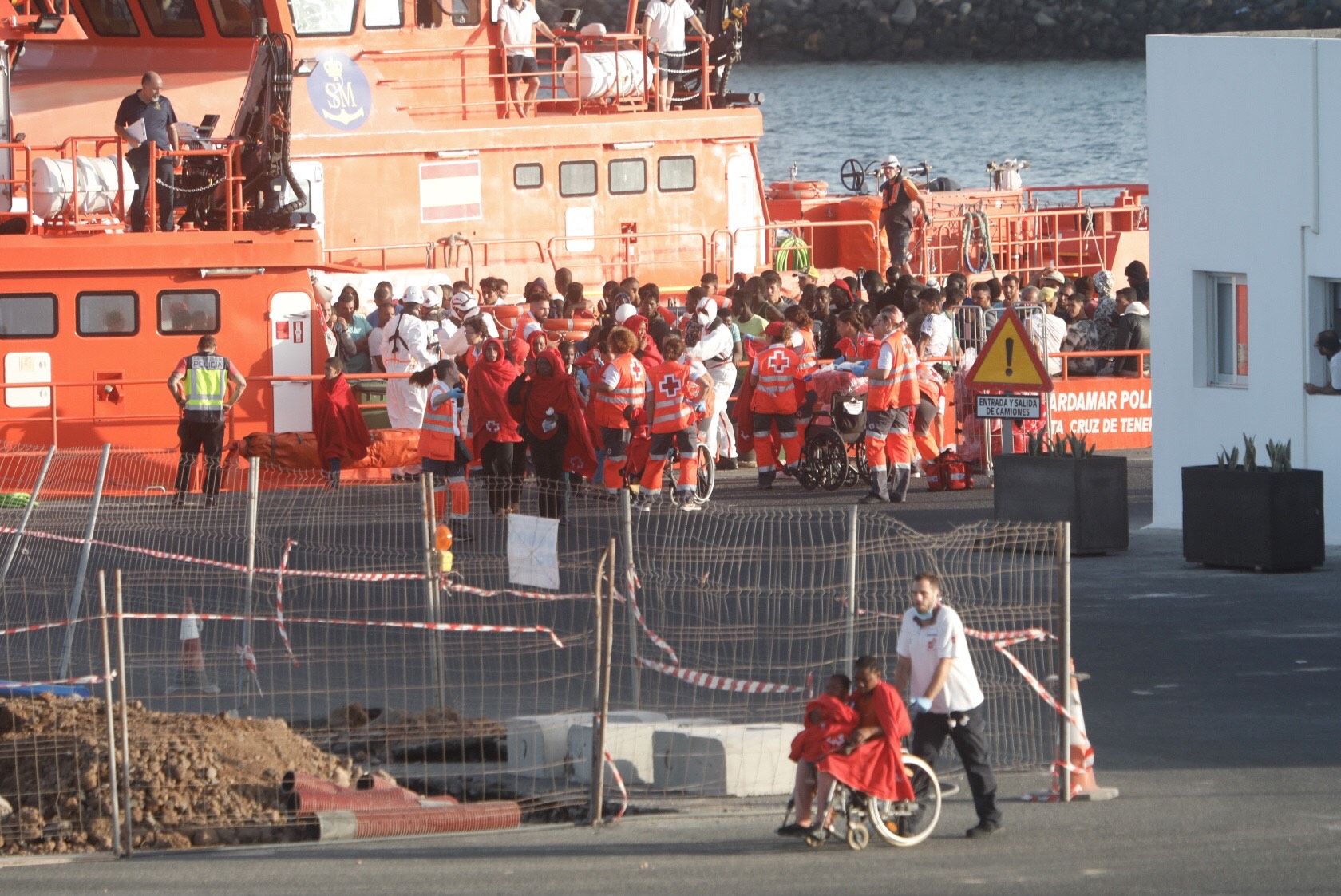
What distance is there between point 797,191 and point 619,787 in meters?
27.4

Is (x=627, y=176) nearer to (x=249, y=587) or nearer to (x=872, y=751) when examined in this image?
(x=249, y=587)

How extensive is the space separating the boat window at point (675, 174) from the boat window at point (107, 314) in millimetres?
8199

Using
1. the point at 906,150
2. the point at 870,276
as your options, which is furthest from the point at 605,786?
the point at 906,150

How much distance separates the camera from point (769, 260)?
31859mm

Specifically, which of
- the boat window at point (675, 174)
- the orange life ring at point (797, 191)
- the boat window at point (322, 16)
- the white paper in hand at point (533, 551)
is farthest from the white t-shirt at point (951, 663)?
the orange life ring at point (797, 191)

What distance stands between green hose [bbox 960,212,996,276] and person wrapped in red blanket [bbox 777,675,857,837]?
23.7 metres

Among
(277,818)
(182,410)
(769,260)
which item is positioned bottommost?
(277,818)

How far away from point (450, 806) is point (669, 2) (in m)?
19.7

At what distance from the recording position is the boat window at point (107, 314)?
22969mm

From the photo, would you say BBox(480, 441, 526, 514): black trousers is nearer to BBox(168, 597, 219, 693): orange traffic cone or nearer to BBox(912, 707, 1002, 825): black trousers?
BBox(168, 597, 219, 693): orange traffic cone

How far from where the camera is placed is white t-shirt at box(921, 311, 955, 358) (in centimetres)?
2480

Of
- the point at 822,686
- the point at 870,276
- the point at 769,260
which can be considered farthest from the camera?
the point at 769,260

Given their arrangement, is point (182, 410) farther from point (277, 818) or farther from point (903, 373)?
point (277, 818)

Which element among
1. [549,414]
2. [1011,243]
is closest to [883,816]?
[549,414]
